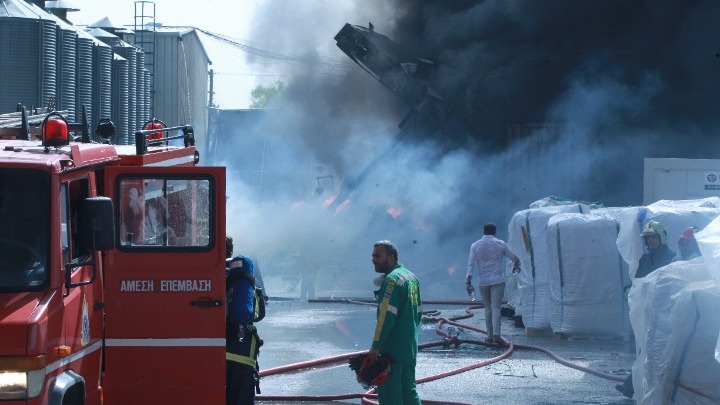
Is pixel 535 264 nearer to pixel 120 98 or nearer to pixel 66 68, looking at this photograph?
pixel 66 68

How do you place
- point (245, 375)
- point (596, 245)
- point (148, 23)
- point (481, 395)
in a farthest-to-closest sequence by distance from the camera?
point (148, 23)
point (596, 245)
point (481, 395)
point (245, 375)

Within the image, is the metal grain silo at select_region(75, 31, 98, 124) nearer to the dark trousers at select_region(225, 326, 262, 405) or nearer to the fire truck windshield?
the dark trousers at select_region(225, 326, 262, 405)

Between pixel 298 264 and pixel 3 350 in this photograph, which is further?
pixel 298 264

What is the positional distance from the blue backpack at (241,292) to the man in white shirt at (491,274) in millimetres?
5827

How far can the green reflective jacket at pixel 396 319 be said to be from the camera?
6777 millimetres

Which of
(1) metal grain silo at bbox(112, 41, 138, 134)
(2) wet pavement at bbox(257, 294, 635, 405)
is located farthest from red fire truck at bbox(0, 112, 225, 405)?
(1) metal grain silo at bbox(112, 41, 138, 134)

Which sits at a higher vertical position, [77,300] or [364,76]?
[364,76]

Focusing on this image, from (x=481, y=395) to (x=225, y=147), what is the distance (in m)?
35.8

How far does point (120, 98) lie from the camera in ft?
60.4

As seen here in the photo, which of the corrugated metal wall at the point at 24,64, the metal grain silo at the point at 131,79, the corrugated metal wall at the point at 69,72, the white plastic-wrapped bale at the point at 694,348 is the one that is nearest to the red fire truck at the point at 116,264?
the white plastic-wrapped bale at the point at 694,348

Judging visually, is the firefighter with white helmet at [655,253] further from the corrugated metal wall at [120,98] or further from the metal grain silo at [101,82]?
the corrugated metal wall at [120,98]

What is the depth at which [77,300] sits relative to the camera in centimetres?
525

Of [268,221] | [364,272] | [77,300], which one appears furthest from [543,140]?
[77,300]

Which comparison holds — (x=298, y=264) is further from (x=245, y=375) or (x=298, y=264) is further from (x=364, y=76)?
(x=245, y=375)
